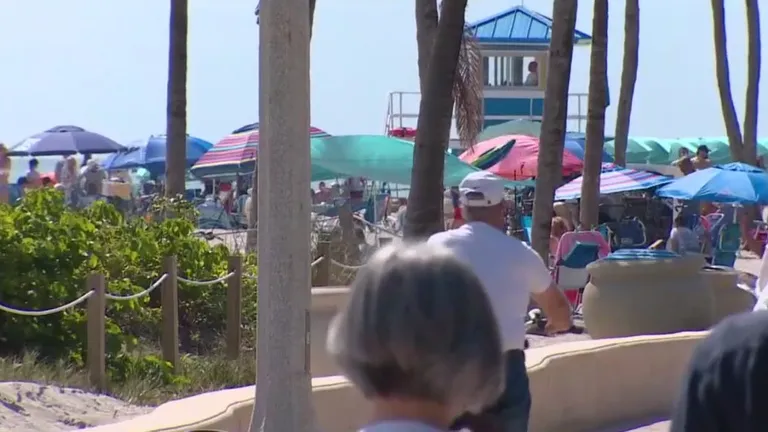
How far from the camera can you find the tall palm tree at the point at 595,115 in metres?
19.6

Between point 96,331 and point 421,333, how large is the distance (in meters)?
7.53

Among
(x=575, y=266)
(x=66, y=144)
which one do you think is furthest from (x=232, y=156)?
(x=575, y=266)

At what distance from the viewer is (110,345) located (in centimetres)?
1051

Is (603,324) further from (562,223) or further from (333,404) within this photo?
(562,223)

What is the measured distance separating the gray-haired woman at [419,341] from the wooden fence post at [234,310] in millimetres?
9535

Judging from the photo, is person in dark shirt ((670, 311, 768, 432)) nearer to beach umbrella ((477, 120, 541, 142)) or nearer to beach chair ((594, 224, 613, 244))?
beach chair ((594, 224, 613, 244))

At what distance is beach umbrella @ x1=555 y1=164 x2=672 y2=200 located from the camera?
74.6 ft

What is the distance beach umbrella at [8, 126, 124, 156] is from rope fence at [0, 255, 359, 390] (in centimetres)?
1874

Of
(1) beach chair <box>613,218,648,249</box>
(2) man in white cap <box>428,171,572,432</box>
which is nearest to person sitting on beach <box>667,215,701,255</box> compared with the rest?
(1) beach chair <box>613,218,648,249</box>

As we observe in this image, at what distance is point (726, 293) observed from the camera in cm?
1255

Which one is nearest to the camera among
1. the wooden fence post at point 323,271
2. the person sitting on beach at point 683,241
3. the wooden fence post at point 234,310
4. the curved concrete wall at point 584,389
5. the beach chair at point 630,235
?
the curved concrete wall at point 584,389

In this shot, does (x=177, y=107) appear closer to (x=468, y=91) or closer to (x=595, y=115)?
(x=468, y=91)

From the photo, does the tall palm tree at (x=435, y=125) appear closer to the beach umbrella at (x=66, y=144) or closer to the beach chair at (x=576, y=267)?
the beach chair at (x=576, y=267)

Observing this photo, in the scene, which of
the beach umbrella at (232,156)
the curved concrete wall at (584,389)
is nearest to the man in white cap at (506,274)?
the curved concrete wall at (584,389)
